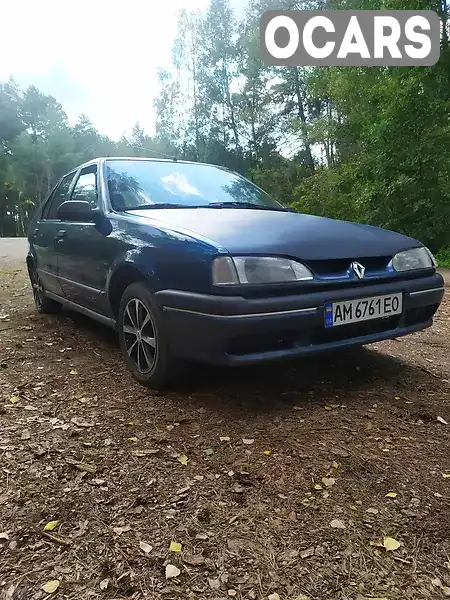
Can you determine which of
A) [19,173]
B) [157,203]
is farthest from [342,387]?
[19,173]

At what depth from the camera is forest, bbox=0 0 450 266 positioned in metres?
11.0

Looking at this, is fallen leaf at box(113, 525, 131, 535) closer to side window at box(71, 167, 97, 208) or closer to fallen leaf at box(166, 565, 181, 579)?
fallen leaf at box(166, 565, 181, 579)

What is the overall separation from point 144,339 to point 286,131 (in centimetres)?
2658

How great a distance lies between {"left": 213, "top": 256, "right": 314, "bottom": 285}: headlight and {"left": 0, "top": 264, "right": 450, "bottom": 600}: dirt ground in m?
0.67

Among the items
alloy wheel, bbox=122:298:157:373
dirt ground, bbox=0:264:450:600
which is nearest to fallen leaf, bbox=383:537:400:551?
dirt ground, bbox=0:264:450:600

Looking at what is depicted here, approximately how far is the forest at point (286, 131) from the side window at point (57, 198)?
7.94m

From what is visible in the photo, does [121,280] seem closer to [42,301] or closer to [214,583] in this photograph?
[214,583]

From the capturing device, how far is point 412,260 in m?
2.83

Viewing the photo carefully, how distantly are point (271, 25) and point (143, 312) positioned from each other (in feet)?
28.3

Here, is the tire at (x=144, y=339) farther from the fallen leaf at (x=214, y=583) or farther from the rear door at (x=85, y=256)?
the fallen leaf at (x=214, y=583)

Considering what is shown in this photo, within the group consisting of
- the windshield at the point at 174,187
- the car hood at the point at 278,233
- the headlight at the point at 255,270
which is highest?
the windshield at the point at 174,187

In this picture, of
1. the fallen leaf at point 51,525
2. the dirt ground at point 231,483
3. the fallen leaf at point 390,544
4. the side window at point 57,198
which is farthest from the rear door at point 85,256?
the fallen leaf at point 390,544

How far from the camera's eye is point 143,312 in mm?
2742

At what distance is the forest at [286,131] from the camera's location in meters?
11.0
